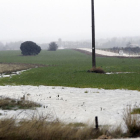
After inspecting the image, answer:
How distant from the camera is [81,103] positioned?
15.4 m

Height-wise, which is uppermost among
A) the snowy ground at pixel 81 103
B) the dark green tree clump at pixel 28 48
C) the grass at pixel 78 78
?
the dark green tree clump at pixel 28 48

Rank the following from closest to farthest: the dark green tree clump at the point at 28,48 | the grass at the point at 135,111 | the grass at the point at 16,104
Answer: the grass at the point at 135,111, the grass at the point at 16,104, the dark green tree clump at the point at 28,48

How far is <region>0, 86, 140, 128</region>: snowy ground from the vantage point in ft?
40.7

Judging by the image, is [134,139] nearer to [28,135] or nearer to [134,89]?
[28,135]

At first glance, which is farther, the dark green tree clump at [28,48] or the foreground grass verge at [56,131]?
the dark green tree clump at [28,48]

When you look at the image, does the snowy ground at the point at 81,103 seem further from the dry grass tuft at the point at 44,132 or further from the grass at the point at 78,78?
the grass at the point at 78,78

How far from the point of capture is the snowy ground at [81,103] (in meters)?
12.4

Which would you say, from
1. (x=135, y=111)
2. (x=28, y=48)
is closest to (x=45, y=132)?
(x=135, y=111)

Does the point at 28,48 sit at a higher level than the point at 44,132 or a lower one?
higher

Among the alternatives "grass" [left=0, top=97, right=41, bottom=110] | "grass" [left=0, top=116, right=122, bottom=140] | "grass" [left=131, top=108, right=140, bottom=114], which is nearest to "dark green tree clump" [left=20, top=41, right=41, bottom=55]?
"grass" [left=0, top=97, right=41, bottom=110]

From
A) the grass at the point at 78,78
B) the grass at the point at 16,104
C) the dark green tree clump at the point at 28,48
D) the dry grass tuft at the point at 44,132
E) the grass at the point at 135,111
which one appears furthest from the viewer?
the dark green tree clump at the point at 28,48

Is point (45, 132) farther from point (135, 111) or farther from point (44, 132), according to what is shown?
point (135, 111)

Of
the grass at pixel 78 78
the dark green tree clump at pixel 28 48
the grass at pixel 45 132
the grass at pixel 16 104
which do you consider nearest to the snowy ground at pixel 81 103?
the grass at pixel 16 104

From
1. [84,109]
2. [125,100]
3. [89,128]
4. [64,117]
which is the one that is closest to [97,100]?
[125,100]
